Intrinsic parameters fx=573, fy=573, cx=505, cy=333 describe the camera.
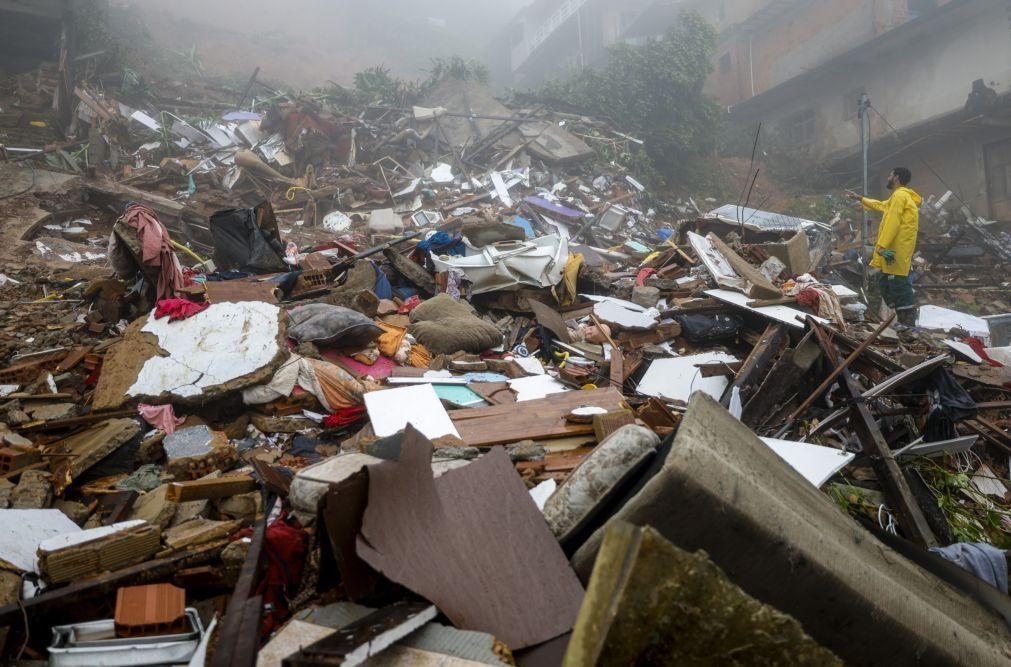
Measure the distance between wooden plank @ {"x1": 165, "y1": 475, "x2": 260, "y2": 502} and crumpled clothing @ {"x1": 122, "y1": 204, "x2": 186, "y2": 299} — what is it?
272cm

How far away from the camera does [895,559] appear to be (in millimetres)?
2398

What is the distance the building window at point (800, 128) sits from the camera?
18.6 m

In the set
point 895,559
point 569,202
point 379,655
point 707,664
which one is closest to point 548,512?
point 379,655

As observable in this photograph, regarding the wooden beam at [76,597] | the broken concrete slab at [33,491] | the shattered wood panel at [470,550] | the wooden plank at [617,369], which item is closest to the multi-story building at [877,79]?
the wooden plank at [617,369]

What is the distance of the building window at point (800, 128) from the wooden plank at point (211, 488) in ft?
66.7

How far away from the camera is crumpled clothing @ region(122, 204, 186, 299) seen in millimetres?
4926

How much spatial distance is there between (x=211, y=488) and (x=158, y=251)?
9.59 ft

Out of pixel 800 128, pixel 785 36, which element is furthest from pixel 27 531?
pixel 785 36

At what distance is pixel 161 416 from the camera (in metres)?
3.80

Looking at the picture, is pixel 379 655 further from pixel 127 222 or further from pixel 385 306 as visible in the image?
pixel 127 222

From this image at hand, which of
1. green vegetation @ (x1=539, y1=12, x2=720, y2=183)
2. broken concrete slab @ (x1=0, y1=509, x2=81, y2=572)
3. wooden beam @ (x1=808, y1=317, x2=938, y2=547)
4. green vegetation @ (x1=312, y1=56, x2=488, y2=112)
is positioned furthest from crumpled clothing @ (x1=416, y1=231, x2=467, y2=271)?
green vegetation @ (x1=539, y1=12, x2=720, y2=183)

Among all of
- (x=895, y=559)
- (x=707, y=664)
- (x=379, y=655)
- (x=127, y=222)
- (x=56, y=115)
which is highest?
(x=56, y=115)

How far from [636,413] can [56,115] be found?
1458 cm

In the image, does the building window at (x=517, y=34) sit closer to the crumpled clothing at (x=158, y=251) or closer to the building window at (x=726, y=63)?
the building window at (x=726, y=63)
